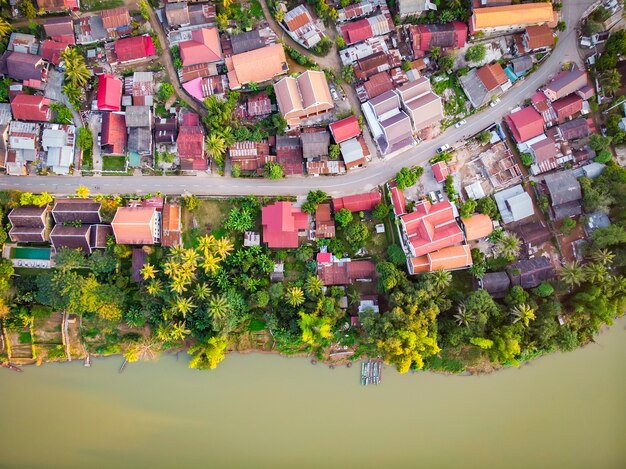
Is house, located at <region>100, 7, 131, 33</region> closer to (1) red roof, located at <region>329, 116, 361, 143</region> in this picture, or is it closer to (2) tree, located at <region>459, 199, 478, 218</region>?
(1) red roof, located at <region>329, 116, 361, 143</region>

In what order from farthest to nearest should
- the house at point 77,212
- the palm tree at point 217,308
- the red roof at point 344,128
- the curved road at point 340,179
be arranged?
the curved road at point 340,179 → the red roof at point 344,128 → the house at point 77,212 → the palm tree at point 217,308

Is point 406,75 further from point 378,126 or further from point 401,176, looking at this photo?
point 401,176

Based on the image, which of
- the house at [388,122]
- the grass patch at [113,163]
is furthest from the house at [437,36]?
the grass patch at [113,163]

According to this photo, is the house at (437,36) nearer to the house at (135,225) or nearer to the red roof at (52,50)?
the house at (135,225)

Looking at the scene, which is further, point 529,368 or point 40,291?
point 529,368

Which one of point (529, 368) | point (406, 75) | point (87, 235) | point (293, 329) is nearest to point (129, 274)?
point (87, 235)

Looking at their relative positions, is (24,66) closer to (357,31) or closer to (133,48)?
(133,48)
